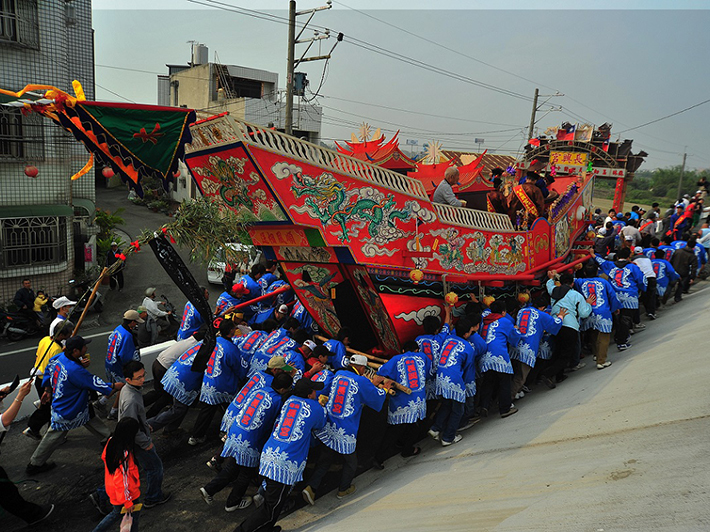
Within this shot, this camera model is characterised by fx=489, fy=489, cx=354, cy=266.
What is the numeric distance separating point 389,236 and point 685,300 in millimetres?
6307

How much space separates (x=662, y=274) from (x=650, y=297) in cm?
41

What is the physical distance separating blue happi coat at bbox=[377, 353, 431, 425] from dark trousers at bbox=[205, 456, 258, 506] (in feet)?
5.02

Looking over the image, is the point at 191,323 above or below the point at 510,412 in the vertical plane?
above

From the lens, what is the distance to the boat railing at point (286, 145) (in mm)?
4520

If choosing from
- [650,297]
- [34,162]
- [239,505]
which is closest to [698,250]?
[650,297]

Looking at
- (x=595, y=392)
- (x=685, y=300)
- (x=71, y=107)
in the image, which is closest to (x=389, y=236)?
(x=595, y=392)

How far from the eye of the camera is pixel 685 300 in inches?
343

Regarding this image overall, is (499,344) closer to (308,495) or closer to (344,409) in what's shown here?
(344,409)

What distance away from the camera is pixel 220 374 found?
5.44 metres

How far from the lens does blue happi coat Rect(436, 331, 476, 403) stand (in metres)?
5.20

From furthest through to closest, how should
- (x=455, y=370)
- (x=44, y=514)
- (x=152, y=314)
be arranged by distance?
(x=152, y=314)
(x=455, y=370)
(x=44, y=514)

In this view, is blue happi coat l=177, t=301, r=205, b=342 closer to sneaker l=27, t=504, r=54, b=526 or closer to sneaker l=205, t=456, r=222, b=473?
sneaker l=205, t=456, r=222, b=473

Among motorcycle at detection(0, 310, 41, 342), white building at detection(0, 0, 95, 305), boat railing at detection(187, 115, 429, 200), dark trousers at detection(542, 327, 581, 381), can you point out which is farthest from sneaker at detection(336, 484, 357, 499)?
white building at detection(0, 0, 95, 305)

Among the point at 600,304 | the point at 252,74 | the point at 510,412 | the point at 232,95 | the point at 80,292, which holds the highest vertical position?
the point at 252,74
